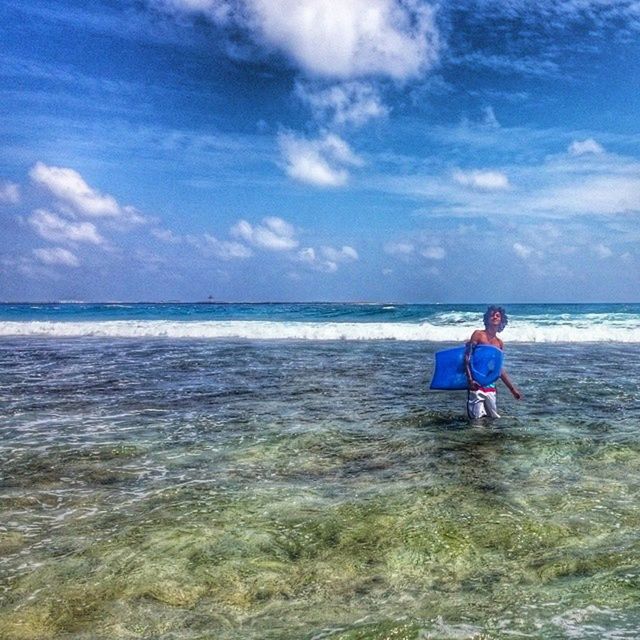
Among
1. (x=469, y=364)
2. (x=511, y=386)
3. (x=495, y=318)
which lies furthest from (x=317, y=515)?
(x=495, y=318)

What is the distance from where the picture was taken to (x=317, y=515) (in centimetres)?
466

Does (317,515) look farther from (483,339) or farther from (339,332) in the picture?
(339,332)

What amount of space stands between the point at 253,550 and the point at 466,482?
7.93ft

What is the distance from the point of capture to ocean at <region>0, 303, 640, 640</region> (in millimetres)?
3164

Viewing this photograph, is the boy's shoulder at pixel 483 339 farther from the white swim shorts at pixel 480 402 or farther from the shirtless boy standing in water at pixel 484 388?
the white swim shorts at pixel 480 402

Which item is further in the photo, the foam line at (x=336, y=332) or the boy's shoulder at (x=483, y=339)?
the foam line at (x=336, y=332)

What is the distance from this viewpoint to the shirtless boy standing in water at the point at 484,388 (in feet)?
26.9

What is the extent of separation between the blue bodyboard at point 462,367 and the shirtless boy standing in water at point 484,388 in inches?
3.2

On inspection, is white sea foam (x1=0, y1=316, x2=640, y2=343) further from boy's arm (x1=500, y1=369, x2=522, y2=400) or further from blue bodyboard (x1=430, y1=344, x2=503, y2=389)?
boy's arm (x1=500, y1=369, x2=522, y2=400)

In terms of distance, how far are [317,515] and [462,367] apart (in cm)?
465

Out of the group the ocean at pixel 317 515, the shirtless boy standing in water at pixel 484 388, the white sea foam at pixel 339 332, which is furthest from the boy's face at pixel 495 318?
the white sea foam at pixel 339 332

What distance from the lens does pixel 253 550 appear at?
13.2ft

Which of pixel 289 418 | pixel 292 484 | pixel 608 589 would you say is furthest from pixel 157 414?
pixel 608 589

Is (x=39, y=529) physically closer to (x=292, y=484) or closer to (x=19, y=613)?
(x=19, y=613)
